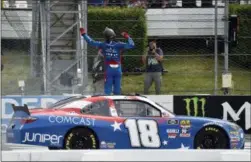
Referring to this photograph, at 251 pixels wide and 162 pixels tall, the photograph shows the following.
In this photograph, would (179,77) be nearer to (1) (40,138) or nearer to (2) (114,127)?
(2) (114,127)

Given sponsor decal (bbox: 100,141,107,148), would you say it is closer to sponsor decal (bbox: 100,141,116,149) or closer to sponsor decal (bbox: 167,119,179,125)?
sponsor decal (bbox: 100,141,116,149)

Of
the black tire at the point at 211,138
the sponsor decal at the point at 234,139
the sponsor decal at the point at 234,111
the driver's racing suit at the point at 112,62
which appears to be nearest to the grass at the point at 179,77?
the sponsor decal at the point at 234,111

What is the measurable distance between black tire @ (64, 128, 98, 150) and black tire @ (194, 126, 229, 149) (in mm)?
1750

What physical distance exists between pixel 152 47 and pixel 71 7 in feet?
8.92

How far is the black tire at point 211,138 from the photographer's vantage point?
505 inches

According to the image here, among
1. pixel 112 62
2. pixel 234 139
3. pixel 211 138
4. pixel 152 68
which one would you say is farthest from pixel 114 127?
pixel 152 68

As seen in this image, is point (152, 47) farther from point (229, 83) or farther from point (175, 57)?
point (229, 83)

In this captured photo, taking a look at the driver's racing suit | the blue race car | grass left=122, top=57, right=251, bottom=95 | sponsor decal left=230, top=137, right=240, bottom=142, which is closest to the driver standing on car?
the driver's racing suit

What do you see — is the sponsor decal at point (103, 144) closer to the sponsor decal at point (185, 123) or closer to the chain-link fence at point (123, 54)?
the sponsor decal at point (185, 123)

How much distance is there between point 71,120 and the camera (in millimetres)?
12461

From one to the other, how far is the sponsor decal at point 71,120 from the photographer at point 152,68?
495 centimetres

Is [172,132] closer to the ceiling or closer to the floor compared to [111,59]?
closer to the floor

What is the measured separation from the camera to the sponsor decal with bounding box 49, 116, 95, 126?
487 inches

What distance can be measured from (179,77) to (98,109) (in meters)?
5.12
